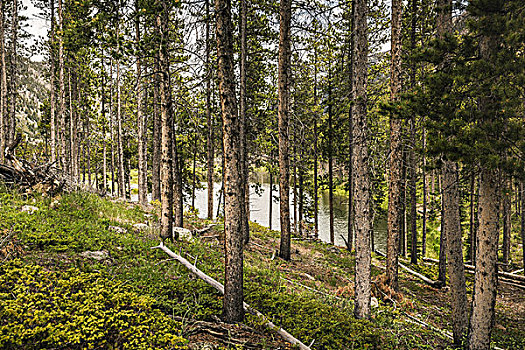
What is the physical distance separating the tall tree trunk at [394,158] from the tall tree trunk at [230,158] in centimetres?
556

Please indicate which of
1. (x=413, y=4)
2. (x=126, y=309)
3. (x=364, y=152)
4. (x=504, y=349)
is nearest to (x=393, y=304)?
(x=504, y=349)

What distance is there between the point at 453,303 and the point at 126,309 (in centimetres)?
673

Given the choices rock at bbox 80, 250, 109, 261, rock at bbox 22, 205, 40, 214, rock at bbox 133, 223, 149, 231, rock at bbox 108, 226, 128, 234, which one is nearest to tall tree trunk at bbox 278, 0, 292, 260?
rock at bbox 133, 223, 149, 231

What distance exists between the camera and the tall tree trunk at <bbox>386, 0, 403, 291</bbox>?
8.02 metres

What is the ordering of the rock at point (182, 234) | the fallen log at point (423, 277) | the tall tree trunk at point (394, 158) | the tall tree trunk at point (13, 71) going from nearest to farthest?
the tall tree trunk at point (394, 158) → the rock at point (182, 234) → the fallen log at point (423, 277) → the tall tree trunk at point (13, 71)

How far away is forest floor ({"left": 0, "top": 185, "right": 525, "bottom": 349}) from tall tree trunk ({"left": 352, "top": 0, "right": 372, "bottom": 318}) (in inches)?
27.7

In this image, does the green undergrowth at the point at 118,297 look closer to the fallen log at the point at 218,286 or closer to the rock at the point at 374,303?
the fallen log at the point at 218,286

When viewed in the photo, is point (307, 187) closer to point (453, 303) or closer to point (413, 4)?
point (413, 4)

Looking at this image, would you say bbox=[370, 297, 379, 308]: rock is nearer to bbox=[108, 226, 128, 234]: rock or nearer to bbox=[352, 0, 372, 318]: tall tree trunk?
bbox=[352, 0, 372, 318]: tall tree trunk

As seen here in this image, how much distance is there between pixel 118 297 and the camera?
14.2ft

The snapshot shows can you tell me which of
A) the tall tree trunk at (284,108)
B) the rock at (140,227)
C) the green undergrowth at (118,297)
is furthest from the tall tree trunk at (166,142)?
the tall tree trunk at (284,108)

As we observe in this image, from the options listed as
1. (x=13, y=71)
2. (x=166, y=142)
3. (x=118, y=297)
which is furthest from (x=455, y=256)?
(x=13, y=71)

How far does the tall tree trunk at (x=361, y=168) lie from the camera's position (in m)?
5.80

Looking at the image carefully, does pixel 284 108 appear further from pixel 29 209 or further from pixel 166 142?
pixel 29 209
